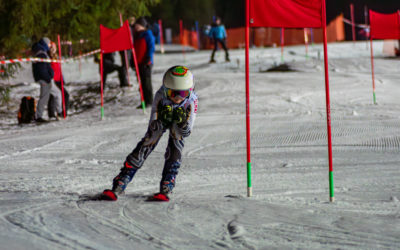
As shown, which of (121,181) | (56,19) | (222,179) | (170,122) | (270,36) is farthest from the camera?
(270,36)

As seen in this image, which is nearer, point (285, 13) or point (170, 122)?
point (170, 122)

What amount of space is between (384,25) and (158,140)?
8.55m

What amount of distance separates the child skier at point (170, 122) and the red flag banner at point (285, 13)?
835 millimetres

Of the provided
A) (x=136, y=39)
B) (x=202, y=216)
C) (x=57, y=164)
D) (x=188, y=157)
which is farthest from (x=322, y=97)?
(x=202, y=216)

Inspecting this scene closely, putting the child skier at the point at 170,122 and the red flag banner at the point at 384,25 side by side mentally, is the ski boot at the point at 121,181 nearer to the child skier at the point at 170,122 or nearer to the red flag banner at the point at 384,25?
the child skier at the point at 170,122

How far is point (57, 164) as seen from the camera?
7.42m

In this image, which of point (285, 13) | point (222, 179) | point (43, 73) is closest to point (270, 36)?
point (43, 73)

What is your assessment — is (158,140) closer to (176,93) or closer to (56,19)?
(176,93)

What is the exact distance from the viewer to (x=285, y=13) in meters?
5.20

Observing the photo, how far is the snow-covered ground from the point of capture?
414cm

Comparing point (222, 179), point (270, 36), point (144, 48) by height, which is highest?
point (144, 48)

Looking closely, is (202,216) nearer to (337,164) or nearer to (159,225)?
(159,225)

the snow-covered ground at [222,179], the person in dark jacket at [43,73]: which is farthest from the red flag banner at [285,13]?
the person in dark jacket at [43,73]

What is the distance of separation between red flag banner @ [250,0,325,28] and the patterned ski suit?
930 mm
